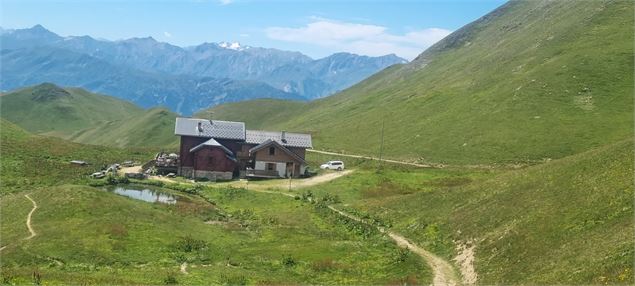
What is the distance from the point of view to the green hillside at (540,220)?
30.3m

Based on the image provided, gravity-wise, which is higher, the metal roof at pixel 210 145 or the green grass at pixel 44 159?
the metal roof at pixel 210 145

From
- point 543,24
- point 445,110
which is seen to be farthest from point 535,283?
point 543,24

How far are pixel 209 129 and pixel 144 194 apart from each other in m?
28.0

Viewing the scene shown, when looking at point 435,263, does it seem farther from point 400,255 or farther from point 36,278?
point 36,278

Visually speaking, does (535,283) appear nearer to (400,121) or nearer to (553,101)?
(553,101)

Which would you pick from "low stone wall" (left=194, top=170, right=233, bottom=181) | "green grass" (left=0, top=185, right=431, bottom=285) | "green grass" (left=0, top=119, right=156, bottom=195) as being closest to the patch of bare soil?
"green grass" (left=0, top=185, right=431, bottom=285)

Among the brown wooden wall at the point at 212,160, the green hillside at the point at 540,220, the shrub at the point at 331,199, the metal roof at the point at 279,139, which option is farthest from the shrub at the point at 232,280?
the metal roof at the point at 279,139

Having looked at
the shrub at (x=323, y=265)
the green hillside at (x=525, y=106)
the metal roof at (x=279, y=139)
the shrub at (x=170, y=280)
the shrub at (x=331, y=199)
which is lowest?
the shrub at (x=323, y=265)

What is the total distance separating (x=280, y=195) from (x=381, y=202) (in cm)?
1632

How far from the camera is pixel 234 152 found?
→ 100062mm

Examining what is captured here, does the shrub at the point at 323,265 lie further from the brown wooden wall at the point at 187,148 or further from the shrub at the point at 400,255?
the brown wooden wall at the point at 187,148

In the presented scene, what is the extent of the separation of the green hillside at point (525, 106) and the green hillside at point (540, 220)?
52.3 m

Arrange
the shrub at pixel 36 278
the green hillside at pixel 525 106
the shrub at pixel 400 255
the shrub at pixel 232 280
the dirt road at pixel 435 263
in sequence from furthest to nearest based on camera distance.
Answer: the green hillside at pixel 525 106
the shrub at pixel 400 255
the dirt road at pixel 435 263
the shrub at pixel 232 280
the shrub at pixel 36 278

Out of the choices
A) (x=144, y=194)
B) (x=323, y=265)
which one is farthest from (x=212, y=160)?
(x=323, y=265)
